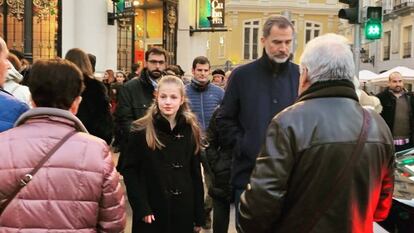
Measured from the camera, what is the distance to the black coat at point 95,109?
17.3ft

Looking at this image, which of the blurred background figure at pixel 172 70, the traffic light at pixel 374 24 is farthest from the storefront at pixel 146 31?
the blurred background figure at pixel 172 70

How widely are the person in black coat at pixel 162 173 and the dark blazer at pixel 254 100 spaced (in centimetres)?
38

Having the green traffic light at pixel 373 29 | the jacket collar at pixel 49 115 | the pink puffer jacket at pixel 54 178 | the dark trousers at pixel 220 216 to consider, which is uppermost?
the green traffic light at pixel 373 29

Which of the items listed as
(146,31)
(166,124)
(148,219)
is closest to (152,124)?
(166,124)

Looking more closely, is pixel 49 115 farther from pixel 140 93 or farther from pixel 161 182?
pixel 140 93

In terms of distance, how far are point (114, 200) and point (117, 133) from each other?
13.7ft

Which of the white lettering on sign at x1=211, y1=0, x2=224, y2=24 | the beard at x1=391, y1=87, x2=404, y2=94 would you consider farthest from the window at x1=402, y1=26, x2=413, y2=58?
the beard at x1=391, y1=87, x2=404, y2=94

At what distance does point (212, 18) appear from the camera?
21359mm

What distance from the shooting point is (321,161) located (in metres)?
2.72

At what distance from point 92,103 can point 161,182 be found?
4.11 feet

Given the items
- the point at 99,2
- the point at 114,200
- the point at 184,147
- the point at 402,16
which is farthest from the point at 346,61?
the point at 402,16

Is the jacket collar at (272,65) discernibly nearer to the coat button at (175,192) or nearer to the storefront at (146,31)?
the coat button at (175,192)

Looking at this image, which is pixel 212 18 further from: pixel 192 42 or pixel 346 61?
pixel 346 61

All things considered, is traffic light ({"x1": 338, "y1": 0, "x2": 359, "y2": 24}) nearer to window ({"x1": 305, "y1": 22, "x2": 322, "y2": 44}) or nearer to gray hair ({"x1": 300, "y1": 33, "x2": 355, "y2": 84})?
gray hair ({"x1": 300, "y1": 33, "x2": 355, "y2": 84})
